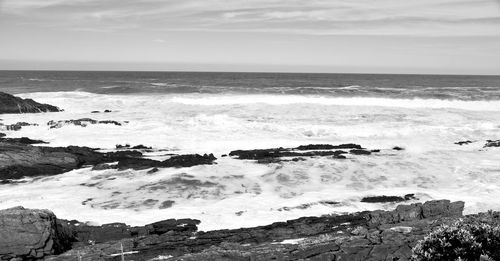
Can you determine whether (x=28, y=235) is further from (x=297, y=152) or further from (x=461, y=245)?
(x=297, y=152)

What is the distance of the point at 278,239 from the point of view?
10.6 m

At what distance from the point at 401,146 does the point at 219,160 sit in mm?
10207

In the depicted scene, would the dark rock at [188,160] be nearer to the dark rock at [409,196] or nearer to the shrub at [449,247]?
the dark rock at [409,196]

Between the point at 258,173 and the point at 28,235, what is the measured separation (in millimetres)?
10444

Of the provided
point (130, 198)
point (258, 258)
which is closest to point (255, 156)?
point (130, 198)

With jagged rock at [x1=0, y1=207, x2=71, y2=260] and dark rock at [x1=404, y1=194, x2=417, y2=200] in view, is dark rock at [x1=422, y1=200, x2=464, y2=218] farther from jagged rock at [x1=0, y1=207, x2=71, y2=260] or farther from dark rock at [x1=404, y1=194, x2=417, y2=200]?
jagged rock at [x1=0, y1=207, x2=71, y2=260]

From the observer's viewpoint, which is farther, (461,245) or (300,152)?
(300,152)

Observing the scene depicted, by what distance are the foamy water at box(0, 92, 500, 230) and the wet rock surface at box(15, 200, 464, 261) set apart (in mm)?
1379

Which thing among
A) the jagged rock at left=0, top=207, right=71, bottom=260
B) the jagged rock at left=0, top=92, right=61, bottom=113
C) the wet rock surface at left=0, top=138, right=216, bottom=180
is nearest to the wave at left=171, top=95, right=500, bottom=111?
the jagged rock at left=0, top=92, right=61, bottom=113

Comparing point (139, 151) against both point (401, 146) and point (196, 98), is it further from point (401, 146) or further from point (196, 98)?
point (196, 98)

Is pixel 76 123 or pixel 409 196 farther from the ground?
pixel 76 123

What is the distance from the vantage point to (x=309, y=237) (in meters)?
10.8

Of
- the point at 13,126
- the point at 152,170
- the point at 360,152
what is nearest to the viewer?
the point at 152,170

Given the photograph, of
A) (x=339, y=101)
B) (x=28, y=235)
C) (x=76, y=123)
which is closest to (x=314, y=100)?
(x=339, y=101)
